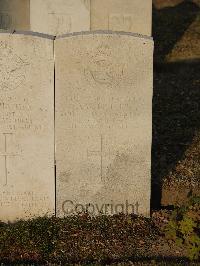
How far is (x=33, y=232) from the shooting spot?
5.22m

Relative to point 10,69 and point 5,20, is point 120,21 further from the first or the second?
point 10,69

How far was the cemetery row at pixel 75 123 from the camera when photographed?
5.25m

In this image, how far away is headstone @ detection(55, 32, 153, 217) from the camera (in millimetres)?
5254

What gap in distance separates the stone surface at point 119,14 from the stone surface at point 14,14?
1403 millimetres

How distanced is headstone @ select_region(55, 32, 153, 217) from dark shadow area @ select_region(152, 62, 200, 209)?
0.76 meters

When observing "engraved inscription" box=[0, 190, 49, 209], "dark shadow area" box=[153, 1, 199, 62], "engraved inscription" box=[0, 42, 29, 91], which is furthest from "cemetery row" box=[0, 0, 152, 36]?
"engraved inscription" box=[0, 190, 49, 209]

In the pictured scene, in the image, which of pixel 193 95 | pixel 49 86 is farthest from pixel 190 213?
pixel 193 95

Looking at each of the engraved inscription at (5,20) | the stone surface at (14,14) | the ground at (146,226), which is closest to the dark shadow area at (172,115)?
the ground at (146,226)

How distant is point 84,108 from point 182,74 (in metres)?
6.79

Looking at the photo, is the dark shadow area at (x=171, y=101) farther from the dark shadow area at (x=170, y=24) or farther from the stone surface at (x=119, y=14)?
the stone surface at (x=119, y=14)

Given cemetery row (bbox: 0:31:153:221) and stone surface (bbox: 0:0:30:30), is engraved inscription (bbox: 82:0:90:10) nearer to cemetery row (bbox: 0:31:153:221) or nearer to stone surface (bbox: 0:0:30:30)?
stone surface (bbox: 0:0:30:30)

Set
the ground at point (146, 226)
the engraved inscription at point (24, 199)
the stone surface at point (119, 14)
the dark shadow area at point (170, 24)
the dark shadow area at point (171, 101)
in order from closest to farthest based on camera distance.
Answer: the ground at point (146, 226)
the engraved inscription at point (24, 199)
the dark shadow area at point (171, 101)
the stone surface at point (119, 14)
the dark shadow area at point (170, 24)

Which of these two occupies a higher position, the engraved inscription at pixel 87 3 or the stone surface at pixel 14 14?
the engraved inscription at pixel 87 3

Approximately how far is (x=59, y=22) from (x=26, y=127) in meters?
6.20
